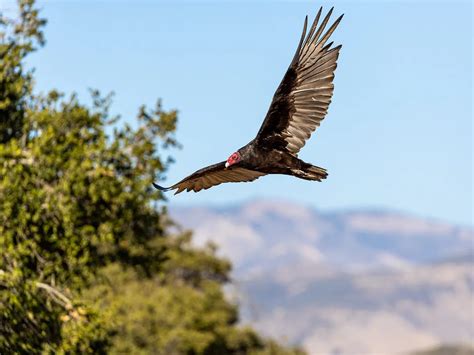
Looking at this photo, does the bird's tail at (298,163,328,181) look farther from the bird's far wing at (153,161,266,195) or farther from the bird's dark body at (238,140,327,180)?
the bird's far wing at (153,161,266,195)

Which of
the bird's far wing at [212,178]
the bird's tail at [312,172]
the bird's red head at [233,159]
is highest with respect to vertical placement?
the bird's far wing at [212,178]

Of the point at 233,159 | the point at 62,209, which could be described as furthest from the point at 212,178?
the point at 62,209

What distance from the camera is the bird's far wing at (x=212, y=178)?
17391mm

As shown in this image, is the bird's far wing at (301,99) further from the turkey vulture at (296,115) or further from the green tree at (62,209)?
the green tree at (62,209)

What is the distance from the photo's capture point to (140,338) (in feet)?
198

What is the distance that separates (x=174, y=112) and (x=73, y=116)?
3.15 meters

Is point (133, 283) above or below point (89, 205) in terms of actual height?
above

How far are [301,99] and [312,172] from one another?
1.28 m

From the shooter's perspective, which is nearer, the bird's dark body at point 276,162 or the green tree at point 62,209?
the bird's dark body at point 276,162

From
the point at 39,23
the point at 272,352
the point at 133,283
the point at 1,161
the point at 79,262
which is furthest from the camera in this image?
the point at 272,352

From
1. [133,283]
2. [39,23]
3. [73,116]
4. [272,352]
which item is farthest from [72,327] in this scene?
[272,352]

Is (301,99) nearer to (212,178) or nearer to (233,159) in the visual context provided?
(233,159)

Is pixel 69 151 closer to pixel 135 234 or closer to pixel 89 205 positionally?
pixel 89 205

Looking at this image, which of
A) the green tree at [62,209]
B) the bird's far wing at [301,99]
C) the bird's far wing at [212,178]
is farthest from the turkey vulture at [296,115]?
the green tree at [62,209]
